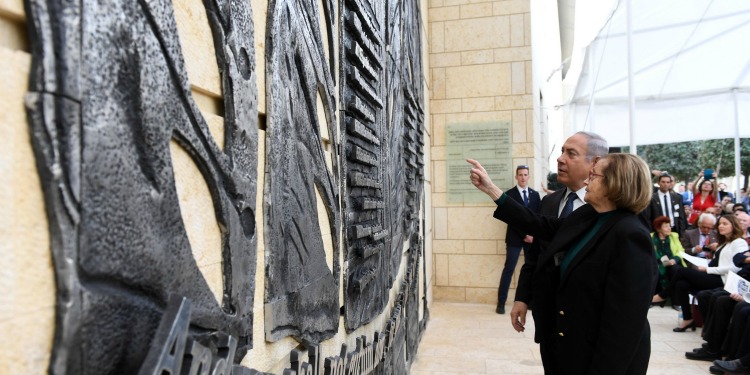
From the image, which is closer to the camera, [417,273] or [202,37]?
[202,37]

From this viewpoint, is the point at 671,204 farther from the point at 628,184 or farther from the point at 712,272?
the point at 628,184

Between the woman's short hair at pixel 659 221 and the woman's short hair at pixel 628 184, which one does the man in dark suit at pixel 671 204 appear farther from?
the woman's short hair at pixel 628 184

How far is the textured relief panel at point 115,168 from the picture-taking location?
62 centimetres

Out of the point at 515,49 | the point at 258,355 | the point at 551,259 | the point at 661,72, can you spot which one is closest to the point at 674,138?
the point at 661,72

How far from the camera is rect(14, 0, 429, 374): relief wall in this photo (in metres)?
0.64

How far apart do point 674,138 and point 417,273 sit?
20.5 ft

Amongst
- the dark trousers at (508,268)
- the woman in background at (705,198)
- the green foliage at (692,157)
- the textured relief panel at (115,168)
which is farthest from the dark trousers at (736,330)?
the green foliage at (692,157)

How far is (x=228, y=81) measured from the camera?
3.45 ft

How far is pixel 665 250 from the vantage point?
614cm

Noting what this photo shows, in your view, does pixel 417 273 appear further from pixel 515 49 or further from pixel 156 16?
pixel 156 16

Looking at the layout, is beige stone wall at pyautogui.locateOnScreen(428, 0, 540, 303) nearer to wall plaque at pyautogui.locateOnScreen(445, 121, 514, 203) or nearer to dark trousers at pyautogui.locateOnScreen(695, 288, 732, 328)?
wall plaque at pyautogui.locateOnScreen(445, 121, 514, 203)

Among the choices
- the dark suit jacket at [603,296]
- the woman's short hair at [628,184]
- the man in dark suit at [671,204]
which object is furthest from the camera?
the man in dark suit at [671,204]

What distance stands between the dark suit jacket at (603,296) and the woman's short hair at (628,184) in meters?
0.05

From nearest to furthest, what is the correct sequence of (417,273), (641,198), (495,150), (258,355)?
1. (258,355)
2. (641,198)
3. (417,273)
4. (495,150)
